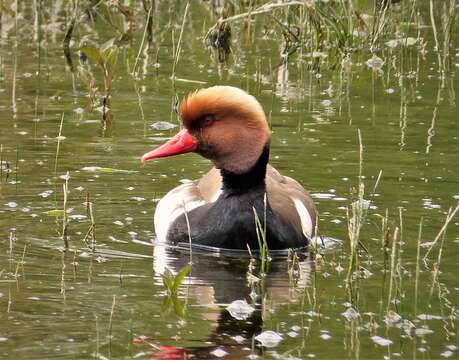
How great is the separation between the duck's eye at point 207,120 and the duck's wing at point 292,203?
69 centimetres

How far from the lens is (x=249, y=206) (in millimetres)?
9297

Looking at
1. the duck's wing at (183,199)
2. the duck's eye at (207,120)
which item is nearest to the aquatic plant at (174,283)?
the duck's wing at (183,199)

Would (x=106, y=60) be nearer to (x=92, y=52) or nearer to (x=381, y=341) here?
(x=92, y=52)

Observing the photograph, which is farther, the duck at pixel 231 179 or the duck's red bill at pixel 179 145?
the duck's red bill at pixel 179 145

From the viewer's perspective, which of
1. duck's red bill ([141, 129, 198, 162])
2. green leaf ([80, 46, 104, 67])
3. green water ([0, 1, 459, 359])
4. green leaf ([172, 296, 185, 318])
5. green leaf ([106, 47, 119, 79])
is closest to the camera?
green water ([0, 1, 459, 359])

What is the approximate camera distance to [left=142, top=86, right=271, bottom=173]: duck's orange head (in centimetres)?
934

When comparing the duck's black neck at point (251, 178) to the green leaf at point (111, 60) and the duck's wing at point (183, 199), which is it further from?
the green leaf at point (111, 60)

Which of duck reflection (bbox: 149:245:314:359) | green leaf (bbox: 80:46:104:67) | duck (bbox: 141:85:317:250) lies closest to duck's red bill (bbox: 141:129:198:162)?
duck (bbox: 141:85:317:250)

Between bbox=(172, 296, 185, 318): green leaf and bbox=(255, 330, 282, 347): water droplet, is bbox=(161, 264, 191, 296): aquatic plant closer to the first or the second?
bbox=(172, 296, 185, 318): green leaf

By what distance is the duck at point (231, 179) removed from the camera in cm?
927

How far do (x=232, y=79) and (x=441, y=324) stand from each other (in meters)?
7.83

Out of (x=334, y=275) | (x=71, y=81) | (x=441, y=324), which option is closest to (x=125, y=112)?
(x=71, y=81)

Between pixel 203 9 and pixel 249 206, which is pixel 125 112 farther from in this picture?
pixel 203 9

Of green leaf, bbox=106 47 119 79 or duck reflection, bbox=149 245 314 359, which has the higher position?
green leaf, bbox=106 47 119 79
